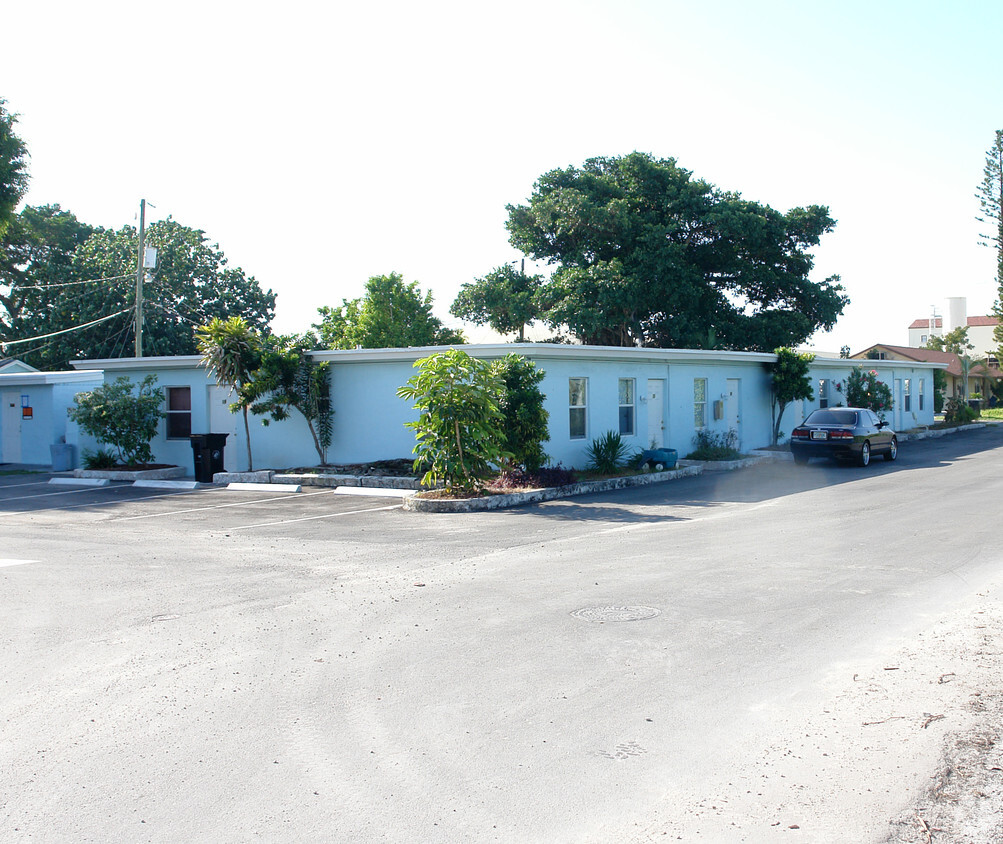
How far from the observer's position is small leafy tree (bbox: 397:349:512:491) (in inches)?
649

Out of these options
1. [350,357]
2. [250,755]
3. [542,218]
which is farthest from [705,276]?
[250,755]

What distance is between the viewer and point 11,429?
28.9 meters

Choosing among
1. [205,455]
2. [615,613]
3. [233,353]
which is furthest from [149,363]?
[615,613]

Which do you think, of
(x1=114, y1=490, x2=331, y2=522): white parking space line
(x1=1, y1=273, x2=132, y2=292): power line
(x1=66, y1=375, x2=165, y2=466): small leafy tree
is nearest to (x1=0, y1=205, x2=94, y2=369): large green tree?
(x1=1, y1=273, x2=132, y2=292): power line

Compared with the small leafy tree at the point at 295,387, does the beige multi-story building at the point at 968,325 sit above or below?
above

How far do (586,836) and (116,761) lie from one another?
269cm

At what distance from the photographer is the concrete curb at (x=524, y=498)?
15945 millimetres

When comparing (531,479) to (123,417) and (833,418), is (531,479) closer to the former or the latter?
(833,418)

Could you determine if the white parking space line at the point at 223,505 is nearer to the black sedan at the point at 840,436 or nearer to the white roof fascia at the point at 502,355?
the white roof fascia at the point at 502,355

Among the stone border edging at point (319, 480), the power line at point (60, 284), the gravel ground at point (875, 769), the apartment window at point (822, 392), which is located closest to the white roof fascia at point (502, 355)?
the stone border edging at point (319, 480)

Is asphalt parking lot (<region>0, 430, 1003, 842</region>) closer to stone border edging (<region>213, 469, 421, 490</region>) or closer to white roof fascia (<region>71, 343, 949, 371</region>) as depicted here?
stone border edging (<region>213, 469, 421, 490</region>)

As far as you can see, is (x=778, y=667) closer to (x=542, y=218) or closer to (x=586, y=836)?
(x=586, y=836)

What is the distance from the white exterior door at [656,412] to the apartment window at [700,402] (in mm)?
1862

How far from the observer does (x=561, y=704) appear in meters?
5.76
